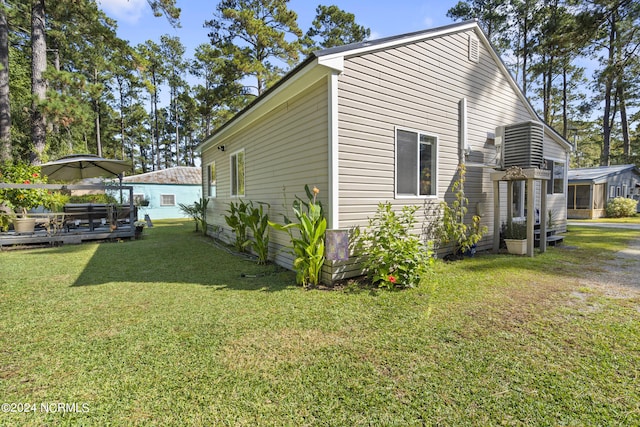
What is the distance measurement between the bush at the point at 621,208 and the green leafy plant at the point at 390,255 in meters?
19.6

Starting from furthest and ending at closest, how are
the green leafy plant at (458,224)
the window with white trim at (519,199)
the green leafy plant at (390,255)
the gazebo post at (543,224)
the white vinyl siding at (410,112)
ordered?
the window with white trim at (519,199), the gazebo post at (543,224), the green leafy plant at (458,224), the white vinyl siding at (410,112), the green leafy plant at (390,255)

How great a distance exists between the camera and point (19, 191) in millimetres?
8031

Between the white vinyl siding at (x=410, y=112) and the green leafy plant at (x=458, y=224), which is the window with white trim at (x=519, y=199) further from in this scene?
the green leafy plant at (x=458, y=224)

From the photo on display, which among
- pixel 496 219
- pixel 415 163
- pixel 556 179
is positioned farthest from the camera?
pixel 556 179

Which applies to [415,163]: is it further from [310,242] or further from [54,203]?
[54,203]

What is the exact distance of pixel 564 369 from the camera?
226 cm

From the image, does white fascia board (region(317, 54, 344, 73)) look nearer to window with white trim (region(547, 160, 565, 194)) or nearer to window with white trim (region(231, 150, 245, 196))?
window with white trim (region(231, 150, 245, 196))

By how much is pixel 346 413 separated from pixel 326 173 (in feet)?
10.4

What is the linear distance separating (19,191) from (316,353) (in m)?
9.95

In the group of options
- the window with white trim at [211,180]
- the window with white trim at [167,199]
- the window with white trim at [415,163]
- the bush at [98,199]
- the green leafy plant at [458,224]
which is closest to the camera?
the window with white trim at [415,163]

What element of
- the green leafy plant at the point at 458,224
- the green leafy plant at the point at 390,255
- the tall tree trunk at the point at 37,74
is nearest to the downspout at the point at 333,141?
the green leafy plant at the point at 390,255

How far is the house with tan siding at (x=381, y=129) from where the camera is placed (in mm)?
4434

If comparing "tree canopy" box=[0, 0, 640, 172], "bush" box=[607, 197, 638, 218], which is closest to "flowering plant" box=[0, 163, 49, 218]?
"tree canopy" box=[0, 0, 640, 172]

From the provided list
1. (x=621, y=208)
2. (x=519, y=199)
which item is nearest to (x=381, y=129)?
(x=519, y=199)
